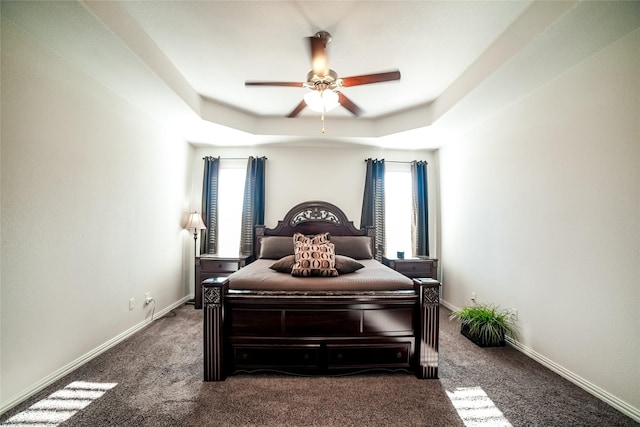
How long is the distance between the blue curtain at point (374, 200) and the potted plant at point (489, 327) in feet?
5.29

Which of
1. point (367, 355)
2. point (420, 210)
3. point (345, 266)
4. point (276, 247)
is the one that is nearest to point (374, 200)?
point (420, 210)

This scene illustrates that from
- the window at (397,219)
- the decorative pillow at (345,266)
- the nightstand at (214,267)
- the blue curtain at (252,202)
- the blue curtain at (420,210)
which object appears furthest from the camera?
the window at (397,219)

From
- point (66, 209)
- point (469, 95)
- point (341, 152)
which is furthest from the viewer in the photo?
point (341, 152)

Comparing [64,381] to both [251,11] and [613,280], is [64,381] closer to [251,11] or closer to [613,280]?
[251,11]

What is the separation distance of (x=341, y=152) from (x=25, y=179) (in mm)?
3641

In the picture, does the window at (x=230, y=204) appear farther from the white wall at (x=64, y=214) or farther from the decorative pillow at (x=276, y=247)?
the white wall at (x=64, y=214)

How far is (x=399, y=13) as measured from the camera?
1.96m

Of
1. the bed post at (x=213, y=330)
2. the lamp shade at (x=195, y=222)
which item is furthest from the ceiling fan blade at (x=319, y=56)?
the lamp shade at (x=195, y=222)

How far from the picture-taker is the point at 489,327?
8.93 feet

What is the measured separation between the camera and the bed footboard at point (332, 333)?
7.07 feet

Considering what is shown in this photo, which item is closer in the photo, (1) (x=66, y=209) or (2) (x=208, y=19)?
(2) (x=208, y=19)

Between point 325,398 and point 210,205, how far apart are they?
3317 millimetres

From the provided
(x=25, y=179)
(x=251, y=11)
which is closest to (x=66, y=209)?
(x=25, y=179)

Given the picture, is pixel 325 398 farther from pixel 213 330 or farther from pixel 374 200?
pixel 374 200
